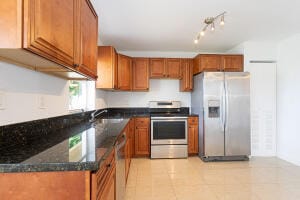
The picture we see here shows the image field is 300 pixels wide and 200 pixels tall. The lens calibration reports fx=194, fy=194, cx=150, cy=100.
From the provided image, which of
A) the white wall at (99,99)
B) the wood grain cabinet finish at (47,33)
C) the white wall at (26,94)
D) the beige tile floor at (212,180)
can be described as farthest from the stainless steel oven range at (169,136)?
the wood grain cabinet finish at (47,33)

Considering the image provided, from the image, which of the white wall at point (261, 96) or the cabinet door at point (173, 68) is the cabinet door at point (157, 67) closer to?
the cabinet door at point (173, 68)

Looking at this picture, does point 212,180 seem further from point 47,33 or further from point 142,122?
point 47,33

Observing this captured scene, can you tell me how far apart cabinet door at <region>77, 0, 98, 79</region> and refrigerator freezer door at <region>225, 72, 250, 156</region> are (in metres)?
2.78

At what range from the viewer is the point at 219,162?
3.76 m

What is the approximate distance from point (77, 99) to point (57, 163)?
90.8 inches

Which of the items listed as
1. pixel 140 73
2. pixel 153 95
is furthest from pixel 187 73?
pixel 140 73

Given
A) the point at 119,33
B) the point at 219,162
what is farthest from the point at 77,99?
the point at 219,162

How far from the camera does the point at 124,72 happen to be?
4.05 m

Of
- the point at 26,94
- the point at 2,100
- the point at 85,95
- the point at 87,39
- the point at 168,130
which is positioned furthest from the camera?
the point at 168,130

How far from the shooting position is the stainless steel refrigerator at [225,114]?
3.78 meters

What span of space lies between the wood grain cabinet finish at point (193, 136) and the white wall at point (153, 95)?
71 centimetres

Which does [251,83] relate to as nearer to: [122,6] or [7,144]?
[122,6]

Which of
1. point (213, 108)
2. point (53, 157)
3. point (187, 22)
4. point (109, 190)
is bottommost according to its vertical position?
point (109, 190)

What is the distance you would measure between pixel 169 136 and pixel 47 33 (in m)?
3.36
